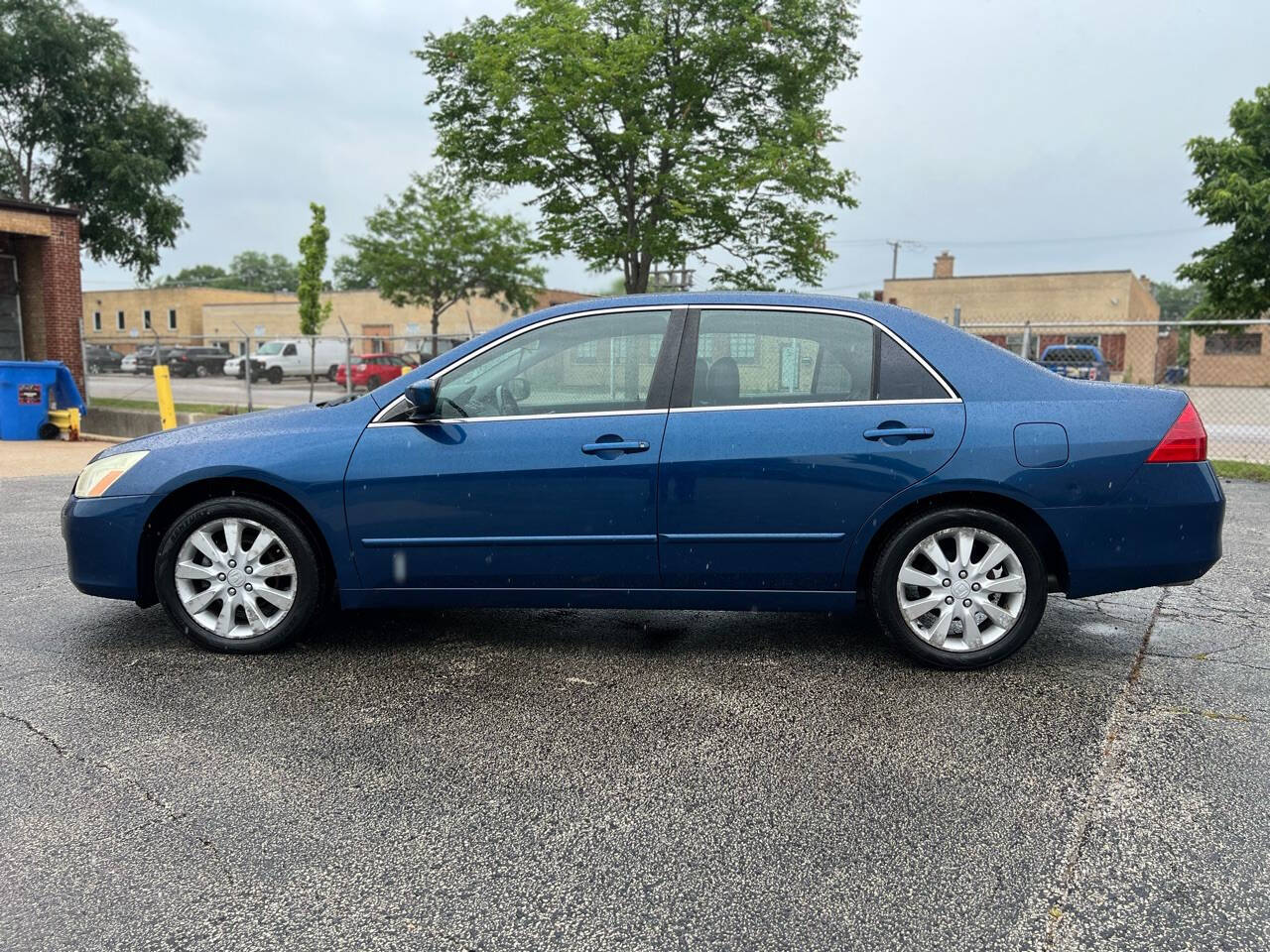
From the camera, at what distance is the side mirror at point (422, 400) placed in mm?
4027

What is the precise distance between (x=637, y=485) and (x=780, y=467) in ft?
1.93

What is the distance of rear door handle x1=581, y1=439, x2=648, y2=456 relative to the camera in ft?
13.0

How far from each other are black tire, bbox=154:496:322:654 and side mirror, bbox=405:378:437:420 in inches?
28.5

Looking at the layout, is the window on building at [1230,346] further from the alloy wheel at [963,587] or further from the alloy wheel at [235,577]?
the alloy wheel at [235,577]

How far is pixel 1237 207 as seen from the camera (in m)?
26.8

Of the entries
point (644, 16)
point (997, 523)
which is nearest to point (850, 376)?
point (997, 523)

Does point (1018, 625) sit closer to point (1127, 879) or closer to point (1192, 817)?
point (1192, 817)

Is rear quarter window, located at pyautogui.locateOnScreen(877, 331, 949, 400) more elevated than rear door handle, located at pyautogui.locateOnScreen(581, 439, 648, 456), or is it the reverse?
rear quarter window, located at pyautogui.locateOnScreen(877, 331, 949, 400)

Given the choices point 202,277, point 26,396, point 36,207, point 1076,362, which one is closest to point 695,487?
point 26,396

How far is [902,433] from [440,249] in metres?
36.9

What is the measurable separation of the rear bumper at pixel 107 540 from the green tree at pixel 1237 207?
29695 mm

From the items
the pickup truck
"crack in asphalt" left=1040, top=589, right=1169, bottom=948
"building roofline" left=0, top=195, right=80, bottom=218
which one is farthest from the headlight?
"building roofline" left=0, top=195, right=80, bottom=218

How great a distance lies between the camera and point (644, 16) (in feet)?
61.2

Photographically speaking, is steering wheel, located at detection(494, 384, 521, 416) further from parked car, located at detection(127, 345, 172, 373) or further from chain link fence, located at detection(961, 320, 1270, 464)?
parked car, located at detection(127, 345, 172, 373)
